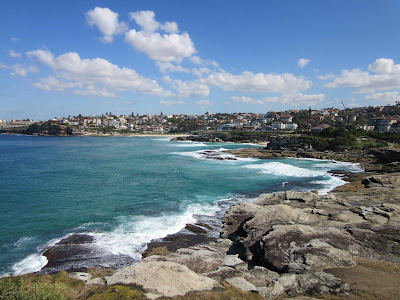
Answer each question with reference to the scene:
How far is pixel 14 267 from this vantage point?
15961mm

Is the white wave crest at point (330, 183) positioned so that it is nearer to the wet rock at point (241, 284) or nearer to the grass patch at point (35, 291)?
the wet rock at point (241, 284)

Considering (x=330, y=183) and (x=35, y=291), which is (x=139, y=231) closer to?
(x=35, y=291)

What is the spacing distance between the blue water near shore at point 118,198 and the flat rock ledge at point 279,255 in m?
5.10

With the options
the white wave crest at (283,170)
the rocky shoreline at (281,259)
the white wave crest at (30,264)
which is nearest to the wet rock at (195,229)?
the rocky shoreline at (281,259)

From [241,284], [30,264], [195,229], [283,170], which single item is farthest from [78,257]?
[283,170]

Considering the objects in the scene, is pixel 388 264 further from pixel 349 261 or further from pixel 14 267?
pixel 14 267

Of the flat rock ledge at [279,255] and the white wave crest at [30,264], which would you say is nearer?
the flat rock ledge at [279,255]

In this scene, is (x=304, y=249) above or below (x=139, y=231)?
above

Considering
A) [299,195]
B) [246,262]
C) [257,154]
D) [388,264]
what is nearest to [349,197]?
[299,195]

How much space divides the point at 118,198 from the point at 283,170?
31031mm

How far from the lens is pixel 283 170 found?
162 ft

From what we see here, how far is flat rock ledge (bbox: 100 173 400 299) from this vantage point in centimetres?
1127

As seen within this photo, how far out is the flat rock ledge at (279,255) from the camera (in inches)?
444

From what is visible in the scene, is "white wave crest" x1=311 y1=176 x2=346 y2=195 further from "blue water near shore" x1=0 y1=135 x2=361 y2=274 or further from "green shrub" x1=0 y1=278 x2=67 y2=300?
"green shrub" x1=0 y1=278 x2=67 y2=300
